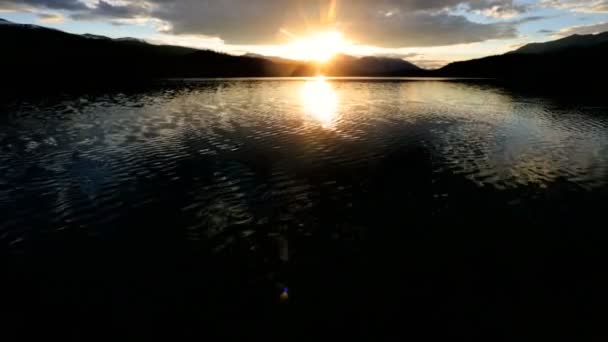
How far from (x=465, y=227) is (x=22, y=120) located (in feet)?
226

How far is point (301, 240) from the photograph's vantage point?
59.9ft

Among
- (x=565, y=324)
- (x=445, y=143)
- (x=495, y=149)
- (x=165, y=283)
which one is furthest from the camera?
(x=445, y=143)

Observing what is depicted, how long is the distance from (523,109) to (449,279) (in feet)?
262

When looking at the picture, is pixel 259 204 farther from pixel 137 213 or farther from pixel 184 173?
pixel 184 173

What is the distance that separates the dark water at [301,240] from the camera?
1281 centimetres

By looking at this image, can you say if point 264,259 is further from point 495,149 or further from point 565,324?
point 495,149

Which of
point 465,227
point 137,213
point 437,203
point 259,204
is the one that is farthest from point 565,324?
point 137,213

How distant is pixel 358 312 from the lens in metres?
13.2

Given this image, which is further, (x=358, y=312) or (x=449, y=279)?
(x=449, y=279)

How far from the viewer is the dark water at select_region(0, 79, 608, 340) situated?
1281 centimetres

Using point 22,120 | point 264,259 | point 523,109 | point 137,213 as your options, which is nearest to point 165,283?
point 264,259

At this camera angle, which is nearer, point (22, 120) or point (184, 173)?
point (184, 173)

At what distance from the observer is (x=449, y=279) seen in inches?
599

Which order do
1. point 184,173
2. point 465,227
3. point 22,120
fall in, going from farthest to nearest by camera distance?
point 22,120, point 184,173, point 465,227
